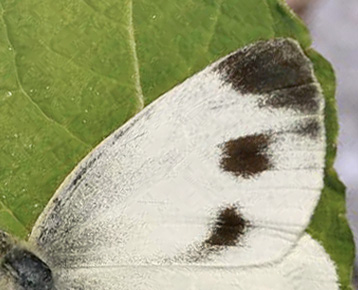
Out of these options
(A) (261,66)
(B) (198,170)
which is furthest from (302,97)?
(B) (198,170)

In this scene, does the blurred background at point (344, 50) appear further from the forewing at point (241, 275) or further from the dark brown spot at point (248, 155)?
the dark brown spot at point (248, 155)

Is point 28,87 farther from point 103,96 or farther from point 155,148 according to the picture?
point 155,148

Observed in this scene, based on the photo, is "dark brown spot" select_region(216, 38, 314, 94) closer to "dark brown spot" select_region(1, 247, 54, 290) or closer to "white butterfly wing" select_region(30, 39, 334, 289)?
"white butterfly wing" select_region(30, 39, 334, 289)

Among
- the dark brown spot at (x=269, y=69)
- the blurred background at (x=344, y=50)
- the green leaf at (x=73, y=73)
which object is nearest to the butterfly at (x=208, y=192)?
the dark brown spot at (x=269, y=69)

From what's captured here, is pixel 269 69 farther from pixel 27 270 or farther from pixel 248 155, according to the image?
pixel 27 270

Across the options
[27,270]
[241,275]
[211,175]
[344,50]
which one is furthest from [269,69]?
[344,50]

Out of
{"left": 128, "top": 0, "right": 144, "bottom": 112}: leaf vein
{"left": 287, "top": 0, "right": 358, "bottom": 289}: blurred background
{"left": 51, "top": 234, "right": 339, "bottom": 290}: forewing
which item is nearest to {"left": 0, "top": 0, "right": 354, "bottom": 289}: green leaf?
{"left": 128, "top": 0, "right": 144, "bottom": 112}: leaf vein
